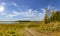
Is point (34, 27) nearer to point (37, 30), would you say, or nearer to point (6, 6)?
point (37, 30)

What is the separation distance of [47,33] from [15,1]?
1122mm

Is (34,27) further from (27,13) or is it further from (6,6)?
(6,6)

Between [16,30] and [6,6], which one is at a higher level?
[6,6]

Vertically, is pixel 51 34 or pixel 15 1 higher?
pixel 15 1

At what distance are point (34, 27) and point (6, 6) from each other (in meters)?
0.87

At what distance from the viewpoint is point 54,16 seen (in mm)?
5641

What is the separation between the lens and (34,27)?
18.3 ft

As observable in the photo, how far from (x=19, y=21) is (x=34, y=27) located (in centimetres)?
40

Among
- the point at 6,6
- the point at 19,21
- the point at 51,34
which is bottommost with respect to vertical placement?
the point at 51,34

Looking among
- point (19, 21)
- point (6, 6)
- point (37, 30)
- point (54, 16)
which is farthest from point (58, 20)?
point (6, 6)

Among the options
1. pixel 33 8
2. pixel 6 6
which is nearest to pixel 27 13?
pixel 33 8

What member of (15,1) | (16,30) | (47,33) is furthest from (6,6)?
(47,33)

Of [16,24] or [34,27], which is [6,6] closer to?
[16,24]

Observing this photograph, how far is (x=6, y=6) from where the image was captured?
217 inches
